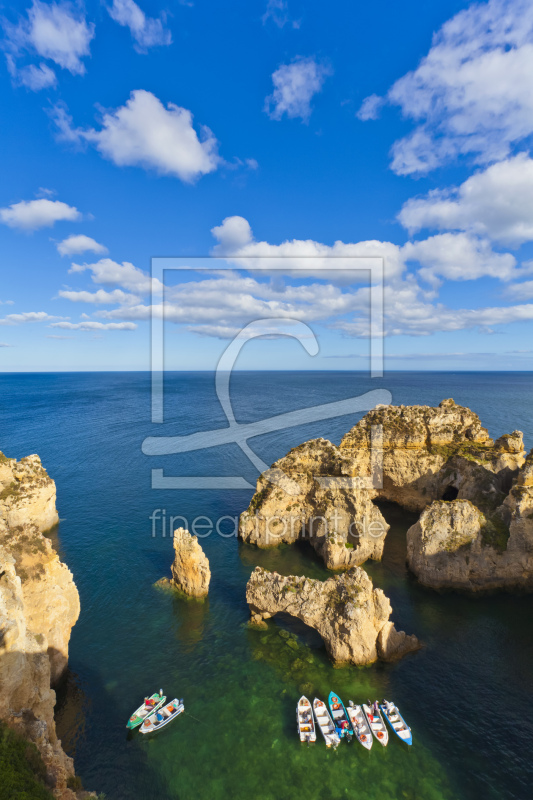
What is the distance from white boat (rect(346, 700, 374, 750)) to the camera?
80.7 ft

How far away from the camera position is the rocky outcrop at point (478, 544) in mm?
37406

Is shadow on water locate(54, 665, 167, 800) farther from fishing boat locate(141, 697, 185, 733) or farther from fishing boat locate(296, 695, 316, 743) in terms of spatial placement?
fishing boat locate(296, 695, 316, 743)

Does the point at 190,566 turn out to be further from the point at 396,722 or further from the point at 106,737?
the point at 396,722

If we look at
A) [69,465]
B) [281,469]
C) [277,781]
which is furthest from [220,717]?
[69,465]

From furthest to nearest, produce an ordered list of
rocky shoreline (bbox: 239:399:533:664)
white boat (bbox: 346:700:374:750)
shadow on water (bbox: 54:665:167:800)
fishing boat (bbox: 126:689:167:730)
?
rocky shoreline (bbox: 239:399:533:664) → fishing boat (bbox: 126:689:167:730) → white boat (bbox: 346:700:374:750) → shadow on water (bbox: 54:665:167:800)

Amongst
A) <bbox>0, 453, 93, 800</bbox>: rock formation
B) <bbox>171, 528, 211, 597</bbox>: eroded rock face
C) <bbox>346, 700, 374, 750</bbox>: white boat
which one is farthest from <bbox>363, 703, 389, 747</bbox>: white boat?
<bbox>171, 528, 211, 597</bbox>: eroded rock face

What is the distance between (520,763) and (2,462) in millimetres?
57845

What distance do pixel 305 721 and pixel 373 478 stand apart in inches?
1317

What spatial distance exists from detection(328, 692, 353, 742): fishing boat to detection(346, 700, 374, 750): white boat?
37 centimetres

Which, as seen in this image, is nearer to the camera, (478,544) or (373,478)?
(478,544)

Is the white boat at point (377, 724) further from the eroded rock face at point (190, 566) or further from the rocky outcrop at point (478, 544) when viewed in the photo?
the eroded rock face at point (190, 566)

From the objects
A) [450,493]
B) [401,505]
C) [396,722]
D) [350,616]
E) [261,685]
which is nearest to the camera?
[396,722]

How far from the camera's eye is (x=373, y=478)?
180 ft

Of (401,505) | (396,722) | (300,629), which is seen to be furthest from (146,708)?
(401,505)
